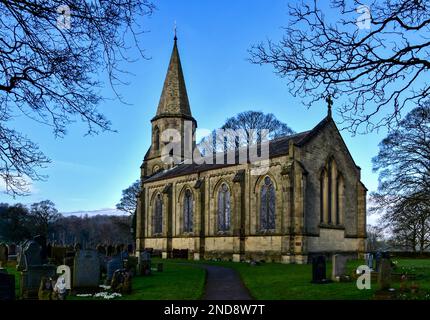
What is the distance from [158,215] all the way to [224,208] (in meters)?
10.7

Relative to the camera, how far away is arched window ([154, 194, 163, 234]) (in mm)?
44219

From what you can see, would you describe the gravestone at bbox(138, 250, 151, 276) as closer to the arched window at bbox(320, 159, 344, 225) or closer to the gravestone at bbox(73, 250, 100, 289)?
the gravestone at bbox(73, 250, 100, 289)

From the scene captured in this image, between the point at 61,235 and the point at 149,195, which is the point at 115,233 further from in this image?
the point at 149,195

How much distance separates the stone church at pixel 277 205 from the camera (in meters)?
A: 30.0

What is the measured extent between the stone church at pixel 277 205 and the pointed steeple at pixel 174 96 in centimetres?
1019

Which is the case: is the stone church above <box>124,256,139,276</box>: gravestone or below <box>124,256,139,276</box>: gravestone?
above

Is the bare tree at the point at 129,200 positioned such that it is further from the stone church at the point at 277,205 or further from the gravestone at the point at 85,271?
the gravestone at the point at 85,271

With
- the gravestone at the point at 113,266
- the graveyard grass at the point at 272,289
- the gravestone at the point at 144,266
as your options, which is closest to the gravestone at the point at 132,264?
the gravestone at the point at 144,266

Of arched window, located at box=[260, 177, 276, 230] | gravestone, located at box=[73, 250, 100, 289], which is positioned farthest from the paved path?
arched window, located at box=[260, 177, 276, 230]

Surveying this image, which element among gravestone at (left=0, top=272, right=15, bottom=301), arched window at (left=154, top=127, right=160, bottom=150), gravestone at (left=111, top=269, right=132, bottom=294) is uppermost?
arched window at (left=154, top=127, right=160, bottom=150)

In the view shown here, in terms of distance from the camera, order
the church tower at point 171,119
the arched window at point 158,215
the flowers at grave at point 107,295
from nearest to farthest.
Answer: the flowers at grave at point 107,295
the arched window at point 158,215
the church tower at point 171,119

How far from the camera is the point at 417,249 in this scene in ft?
152
